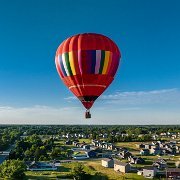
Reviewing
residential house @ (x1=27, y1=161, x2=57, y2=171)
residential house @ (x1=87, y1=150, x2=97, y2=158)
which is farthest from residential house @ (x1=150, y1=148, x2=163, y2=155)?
residential house @ (x1=27, y1=161, x2=57, y2=171)

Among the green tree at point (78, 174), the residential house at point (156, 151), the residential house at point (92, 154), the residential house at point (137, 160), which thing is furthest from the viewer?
the residential house at point (156, 151)

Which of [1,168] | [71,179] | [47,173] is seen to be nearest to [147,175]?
[71,179]

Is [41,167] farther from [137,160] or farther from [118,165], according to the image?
[137,160]

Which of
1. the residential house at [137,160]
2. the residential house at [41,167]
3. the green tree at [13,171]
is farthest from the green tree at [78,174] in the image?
the residential house at [137,160]

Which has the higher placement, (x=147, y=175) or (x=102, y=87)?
(x=102, y=87)

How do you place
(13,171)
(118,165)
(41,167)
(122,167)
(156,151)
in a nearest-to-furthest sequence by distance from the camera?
1. (13,171)
2. (122,167)
3. (118,165)
4. (41,167)
5. (156,151)

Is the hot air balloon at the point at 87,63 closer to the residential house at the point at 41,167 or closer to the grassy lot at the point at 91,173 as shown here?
the grassy lot at the point at 91,173

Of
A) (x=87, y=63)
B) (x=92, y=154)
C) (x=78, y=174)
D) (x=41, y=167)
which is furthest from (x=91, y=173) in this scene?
(x=87, y=63)

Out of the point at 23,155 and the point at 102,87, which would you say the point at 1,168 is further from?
the point at 102,87
